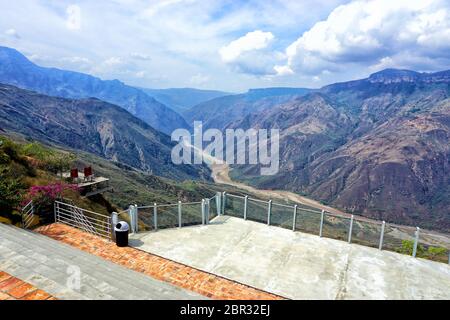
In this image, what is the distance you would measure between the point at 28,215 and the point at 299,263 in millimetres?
9939

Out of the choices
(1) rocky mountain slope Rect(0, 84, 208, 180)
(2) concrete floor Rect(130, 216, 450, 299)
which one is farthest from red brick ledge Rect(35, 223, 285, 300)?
(1) rocky mountain slope Rect(0, 84, 208, 180)

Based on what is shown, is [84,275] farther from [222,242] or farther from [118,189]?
[118,189]

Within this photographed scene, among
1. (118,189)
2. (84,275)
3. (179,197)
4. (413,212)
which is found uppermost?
(84,275)

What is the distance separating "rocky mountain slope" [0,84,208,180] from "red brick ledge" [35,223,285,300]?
409 feet

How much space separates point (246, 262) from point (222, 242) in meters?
1.63

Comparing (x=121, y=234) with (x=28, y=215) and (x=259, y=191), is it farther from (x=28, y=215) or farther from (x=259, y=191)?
(x=259, y=191)

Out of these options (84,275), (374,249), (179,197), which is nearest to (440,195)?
(179,197)

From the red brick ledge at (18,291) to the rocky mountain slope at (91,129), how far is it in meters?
128

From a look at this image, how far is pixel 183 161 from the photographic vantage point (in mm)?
159875

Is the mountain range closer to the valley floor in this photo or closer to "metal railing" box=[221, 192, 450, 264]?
the valley floor

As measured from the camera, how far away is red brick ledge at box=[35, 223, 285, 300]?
7875mm

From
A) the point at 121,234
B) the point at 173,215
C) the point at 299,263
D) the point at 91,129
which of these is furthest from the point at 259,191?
the point at 121,234

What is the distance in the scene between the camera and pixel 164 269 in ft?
28.9
